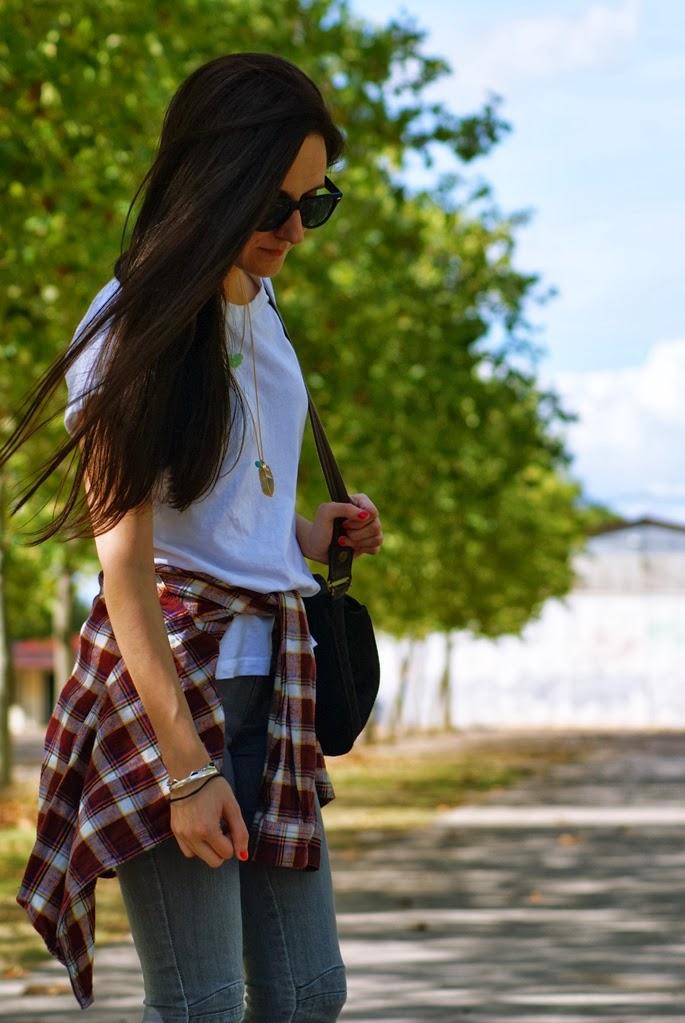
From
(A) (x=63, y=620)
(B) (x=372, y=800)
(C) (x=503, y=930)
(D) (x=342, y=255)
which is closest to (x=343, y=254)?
(D) (x=342, y=255)

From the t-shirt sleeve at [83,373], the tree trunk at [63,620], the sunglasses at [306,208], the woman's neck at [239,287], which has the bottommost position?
the t-shirt sleeve at [83,373]

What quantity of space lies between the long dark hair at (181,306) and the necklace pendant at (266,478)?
0.36ft

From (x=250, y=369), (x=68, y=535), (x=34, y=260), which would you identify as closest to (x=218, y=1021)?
(x=68, y=535)

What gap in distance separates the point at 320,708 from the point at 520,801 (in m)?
16.9

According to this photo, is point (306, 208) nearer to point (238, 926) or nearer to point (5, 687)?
point (238, 926)

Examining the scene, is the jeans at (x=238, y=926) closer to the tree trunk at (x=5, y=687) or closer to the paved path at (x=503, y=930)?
the paved path at (x=503, y=930)

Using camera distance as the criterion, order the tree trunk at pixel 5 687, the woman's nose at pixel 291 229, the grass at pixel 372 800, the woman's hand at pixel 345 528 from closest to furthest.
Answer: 1. the woman's nose at pixel 291 229
2. the woman's hand at pixel 345 528
3. the grass at pixel 372 800
4. the tree trunk at pixel 5 687

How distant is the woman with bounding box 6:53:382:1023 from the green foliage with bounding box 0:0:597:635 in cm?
382

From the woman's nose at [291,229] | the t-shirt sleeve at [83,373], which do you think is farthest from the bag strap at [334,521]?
the t-shirt sleeve at [83,373]

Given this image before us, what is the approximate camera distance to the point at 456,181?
23.4 meters

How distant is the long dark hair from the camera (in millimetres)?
2762

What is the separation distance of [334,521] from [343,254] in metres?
13.8

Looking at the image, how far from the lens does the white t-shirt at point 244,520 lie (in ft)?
9.55

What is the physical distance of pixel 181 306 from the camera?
276 cm
